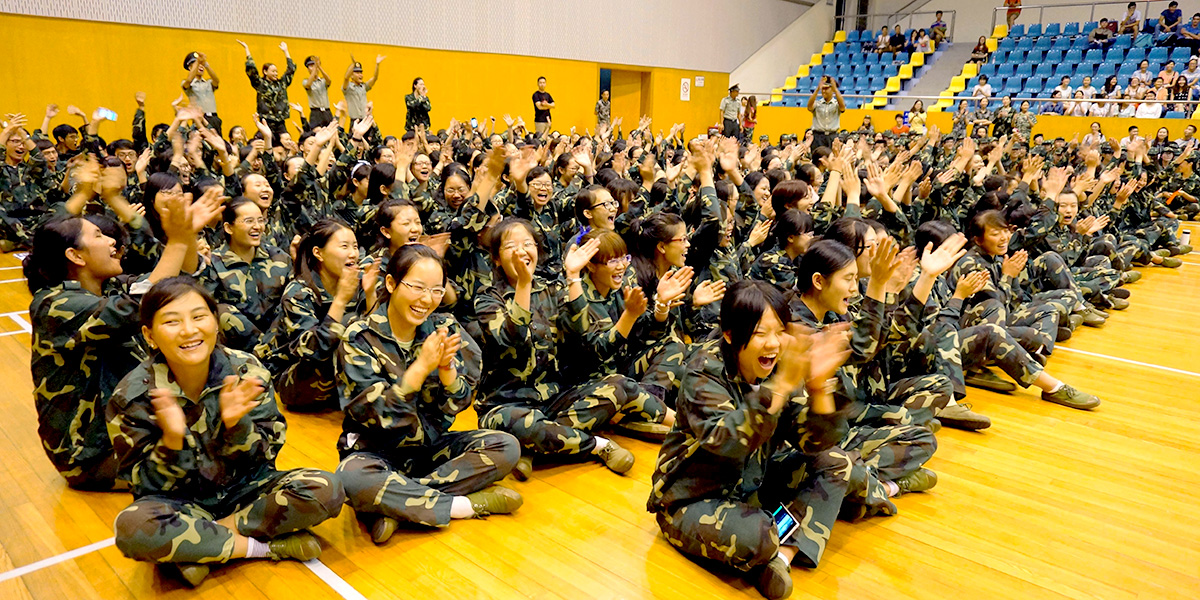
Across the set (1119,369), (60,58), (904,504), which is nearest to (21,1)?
(60,58)

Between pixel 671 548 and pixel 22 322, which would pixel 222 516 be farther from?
pixel 22 322

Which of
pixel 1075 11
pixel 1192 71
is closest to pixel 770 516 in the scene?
pixel 1192 71

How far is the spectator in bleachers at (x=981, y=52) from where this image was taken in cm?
1688

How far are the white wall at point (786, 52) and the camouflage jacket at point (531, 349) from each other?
1743 cm

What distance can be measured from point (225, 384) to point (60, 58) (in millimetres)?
9966

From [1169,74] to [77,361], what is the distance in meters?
16.4

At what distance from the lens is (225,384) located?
2139mm

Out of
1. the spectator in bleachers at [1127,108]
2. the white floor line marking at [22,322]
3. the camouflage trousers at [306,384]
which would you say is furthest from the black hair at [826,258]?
the spectator in bleachers at [1127,108]

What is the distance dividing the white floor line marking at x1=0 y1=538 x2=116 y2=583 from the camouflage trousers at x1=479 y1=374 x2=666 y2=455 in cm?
133

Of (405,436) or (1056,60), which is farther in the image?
(1056,60)

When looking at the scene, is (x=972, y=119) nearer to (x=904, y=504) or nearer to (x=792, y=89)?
(x=792, y=89)

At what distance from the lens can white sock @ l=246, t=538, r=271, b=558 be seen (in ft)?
7.56

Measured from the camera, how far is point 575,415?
3.08 metres

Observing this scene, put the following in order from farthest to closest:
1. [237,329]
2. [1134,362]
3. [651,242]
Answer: [1134,362], [651,242], [237,329]
